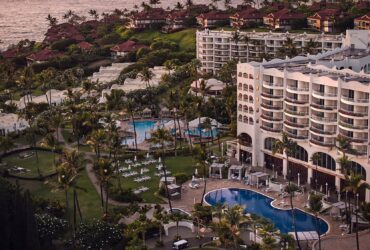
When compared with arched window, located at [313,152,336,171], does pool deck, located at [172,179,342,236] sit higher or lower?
lower

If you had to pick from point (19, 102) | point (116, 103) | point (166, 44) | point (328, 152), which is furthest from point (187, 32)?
point (328, 152)

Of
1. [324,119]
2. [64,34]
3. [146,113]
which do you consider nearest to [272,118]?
[324,119]

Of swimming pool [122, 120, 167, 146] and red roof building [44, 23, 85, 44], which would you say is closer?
swimming pool [122, 120, 167, 146]

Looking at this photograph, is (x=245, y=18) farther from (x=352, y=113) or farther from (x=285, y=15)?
(x=352, y=113)

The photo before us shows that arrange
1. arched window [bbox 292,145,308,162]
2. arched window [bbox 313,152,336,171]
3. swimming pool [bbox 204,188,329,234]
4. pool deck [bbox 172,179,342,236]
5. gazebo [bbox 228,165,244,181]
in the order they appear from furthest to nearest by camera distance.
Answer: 1. gazebo [bbox 228,165,244,181]
2. arched window [bbox 292,145,308,162]
3. arched window [bbox 313,152,336,171]
4. pool deck [bbox 172,179,342,236]
5. swimming pool [bbox 204,188,329,234]

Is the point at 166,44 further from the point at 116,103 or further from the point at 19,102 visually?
the point at 116,103

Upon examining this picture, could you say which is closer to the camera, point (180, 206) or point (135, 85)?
point (180, 206)

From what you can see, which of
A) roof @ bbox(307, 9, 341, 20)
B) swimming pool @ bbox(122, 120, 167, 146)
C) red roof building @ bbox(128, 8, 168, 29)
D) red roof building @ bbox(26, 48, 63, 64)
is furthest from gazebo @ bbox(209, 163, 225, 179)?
red roof building @ bbox(128, 8, 168, 29)

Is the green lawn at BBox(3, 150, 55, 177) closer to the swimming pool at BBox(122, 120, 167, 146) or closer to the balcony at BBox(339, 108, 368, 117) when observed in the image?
the swimming pool at BBox(122, 120, 167, 146)
